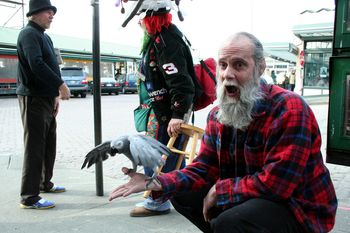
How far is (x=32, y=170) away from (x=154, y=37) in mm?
1636

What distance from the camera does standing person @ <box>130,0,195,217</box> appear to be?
3.15 meters

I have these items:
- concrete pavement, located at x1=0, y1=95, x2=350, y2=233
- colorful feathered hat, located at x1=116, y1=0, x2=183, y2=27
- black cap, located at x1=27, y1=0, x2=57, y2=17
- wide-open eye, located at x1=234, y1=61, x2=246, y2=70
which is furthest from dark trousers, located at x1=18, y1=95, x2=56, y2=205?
wide-open eye, located at x1=234, y1=61, x2=246, y2=70

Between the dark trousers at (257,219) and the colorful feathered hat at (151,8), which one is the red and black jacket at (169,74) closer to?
the colorful feathered hat at (151,8)

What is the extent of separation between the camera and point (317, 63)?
16094mm

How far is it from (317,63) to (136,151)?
51.4 ft

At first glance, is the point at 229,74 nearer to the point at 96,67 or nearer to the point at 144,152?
the point at 144,152

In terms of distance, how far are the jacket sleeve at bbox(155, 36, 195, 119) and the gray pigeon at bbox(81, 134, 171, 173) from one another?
1130 mm

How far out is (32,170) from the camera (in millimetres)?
3506

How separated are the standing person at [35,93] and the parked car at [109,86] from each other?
2288 cm

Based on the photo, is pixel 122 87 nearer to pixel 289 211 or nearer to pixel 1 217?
pixel 1 217

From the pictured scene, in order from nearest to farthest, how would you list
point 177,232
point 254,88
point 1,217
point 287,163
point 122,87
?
point 287,163 < point 254,88 < point 177,232 < point 1,217 < point 122,87

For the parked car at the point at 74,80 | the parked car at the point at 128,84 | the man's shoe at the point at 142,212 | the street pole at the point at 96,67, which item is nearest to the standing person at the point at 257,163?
the man's shoe at the point at 142,212

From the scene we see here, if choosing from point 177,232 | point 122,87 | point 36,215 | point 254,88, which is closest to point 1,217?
point 36,215

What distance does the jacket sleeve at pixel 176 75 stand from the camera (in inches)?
123
